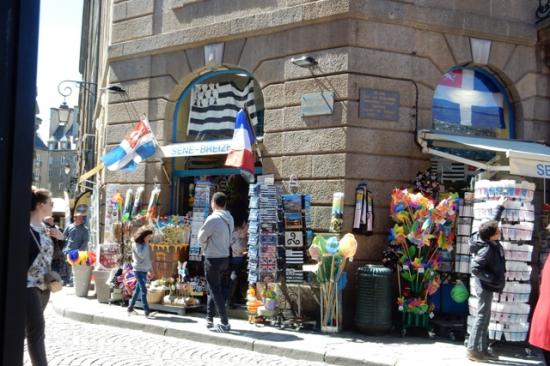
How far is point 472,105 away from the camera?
11.2 meters

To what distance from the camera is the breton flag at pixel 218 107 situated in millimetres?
11766

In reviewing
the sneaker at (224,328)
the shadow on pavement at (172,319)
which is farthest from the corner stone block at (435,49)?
the shadow on pavement at (172,319)

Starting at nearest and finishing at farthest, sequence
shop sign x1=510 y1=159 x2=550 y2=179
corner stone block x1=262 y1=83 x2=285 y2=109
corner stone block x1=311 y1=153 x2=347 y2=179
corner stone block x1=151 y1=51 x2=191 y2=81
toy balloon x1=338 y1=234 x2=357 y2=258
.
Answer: shop sign x1=510 y1=159 x2=550 y2=179, toy balloon x1=338 y1=234 x2=357 y2=258, corner stone block x1=311 y1=153 x2=347 y2=179, corner stone block x1=262 y1=83 x2=285 y2=109, corner stone block x1=151 y1=51 x2=191 y2=81

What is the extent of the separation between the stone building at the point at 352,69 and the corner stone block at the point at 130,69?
63 centimetres

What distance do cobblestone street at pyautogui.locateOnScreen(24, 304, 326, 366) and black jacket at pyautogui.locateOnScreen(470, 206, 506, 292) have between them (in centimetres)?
235

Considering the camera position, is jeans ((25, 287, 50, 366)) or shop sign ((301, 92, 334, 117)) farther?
shop sign ((301, 92, 334, 117))

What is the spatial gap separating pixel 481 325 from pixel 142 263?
5.37 meters

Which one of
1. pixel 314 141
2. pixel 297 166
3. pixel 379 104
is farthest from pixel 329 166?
pixel 379 104

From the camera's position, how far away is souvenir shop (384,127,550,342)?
8.17 m

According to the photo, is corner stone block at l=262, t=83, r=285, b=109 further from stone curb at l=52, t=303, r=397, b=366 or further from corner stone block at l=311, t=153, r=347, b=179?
stone curb at l=52, t=303, r=397, b=366

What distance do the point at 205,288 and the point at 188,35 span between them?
16.6ft

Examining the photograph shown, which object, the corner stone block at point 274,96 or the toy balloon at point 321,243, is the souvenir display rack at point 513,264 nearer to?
the toy balloon at point 321,243

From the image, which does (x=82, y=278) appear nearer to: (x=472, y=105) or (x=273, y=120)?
(x=273, y=120)

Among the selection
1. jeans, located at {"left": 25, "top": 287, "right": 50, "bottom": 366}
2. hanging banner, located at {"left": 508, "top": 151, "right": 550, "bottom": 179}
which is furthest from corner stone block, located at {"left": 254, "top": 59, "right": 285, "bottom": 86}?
jeans, located at {"left": 25, "top": 287, "right": 50, "bottom": 366}
